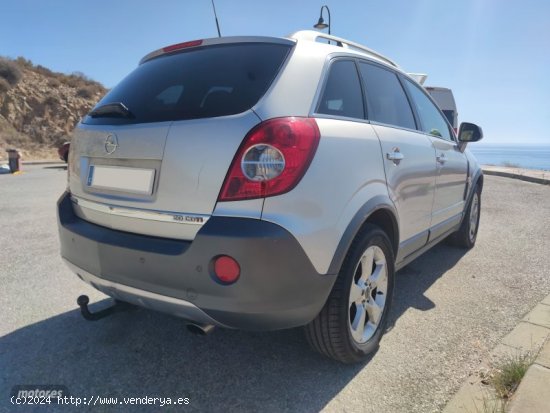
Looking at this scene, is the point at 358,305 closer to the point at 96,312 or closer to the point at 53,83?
the point at 96,312

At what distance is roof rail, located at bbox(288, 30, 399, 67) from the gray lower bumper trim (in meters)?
1.49

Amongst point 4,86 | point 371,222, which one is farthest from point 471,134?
point 4,86

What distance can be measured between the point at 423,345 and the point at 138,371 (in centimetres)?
169

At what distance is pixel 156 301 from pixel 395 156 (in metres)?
1.62

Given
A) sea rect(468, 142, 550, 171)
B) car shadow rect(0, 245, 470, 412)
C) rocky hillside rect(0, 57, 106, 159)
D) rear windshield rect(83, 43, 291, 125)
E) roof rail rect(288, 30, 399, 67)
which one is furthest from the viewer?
rocky hillside rect(0, 57, 106, 159)

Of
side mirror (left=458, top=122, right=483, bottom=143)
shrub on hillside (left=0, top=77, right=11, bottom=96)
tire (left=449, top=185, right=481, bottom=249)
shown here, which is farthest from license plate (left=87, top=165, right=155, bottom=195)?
shrub on hillside (left=0, top=77, right=11, bottom=96)

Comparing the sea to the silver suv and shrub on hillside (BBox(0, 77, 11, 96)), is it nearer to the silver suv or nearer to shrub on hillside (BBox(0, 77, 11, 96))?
the silver suv

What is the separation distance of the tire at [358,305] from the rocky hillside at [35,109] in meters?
26.3

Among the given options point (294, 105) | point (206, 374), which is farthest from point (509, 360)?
point (294, 105)

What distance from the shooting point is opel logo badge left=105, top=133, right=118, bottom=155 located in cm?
207

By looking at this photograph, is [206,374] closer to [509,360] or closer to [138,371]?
[138,371]

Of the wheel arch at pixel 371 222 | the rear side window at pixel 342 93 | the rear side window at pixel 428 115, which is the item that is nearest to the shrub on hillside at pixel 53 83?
the rear side window at pixel 428 115

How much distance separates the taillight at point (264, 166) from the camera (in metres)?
1.74

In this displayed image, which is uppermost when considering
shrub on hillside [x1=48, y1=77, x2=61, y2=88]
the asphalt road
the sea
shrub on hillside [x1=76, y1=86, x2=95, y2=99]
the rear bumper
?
shrub on hillside [x1=48, y1=77, x2=61, y2=88]
